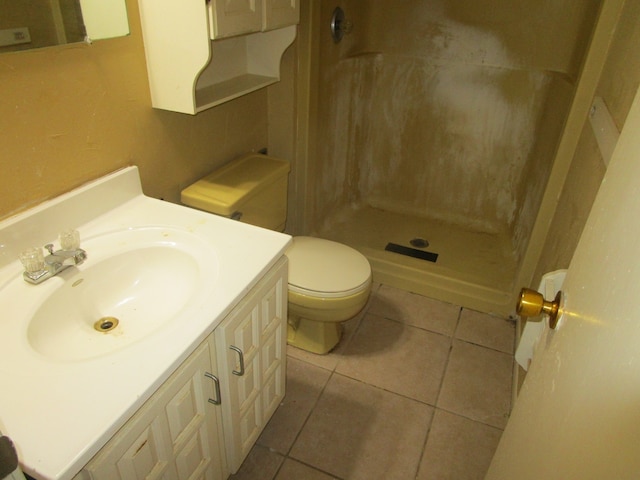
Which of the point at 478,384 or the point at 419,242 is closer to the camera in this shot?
the point at 478,384

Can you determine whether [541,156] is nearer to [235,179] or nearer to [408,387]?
[408,387]

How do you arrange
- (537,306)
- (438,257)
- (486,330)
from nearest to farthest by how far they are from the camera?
(537,306) < (486,330) < (438,257)

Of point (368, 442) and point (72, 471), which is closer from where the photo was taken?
point (72, 471)

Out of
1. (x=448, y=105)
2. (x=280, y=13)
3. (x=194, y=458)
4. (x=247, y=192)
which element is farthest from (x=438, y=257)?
(x=194, y=458)

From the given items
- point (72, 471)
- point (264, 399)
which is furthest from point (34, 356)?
point (264, 399)

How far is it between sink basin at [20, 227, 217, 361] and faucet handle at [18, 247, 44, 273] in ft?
0.12

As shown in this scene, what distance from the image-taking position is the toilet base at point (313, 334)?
1.85m

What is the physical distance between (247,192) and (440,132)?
142 centimetres

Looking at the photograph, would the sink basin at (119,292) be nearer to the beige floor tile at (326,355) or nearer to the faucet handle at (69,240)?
the faucet handle at (69,240)

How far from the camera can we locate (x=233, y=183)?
162cm

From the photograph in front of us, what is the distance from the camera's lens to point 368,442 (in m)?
1.56

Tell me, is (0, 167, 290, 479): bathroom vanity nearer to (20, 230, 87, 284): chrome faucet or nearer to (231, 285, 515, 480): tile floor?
(20, 230, 87, 284): chrome faucet

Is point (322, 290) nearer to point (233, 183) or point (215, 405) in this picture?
point (233, 183)

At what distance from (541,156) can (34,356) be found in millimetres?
2198
